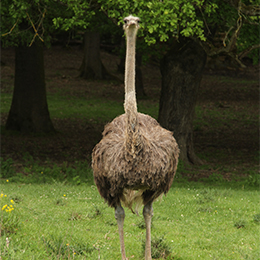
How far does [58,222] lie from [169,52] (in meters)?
6.62

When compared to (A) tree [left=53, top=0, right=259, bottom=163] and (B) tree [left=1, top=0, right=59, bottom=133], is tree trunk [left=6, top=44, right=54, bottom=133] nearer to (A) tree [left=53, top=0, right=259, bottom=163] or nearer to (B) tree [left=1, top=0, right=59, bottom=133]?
(B) tree [left=1, top=0, right=59, bottom=133]

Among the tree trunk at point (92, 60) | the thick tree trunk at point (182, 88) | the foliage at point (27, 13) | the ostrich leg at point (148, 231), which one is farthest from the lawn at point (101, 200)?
the tree trunk at point (92, 60)

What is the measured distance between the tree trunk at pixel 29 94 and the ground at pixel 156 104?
45 centimetres

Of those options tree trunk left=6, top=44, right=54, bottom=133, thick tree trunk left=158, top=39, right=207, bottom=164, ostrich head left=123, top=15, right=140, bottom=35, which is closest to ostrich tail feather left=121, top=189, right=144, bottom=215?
ostrich head left=123, top=15, right=140, bottom=35

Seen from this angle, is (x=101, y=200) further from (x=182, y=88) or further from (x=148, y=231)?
(x=182, y=88)

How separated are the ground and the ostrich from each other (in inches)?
233

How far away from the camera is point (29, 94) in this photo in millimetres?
14719

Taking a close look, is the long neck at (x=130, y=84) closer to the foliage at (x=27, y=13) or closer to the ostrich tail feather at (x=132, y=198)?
the ostrich tail feather at (x=132, y=198)

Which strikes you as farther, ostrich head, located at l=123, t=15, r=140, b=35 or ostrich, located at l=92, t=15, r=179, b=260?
ostrich, located at l=92, t=15, r=179, b=260

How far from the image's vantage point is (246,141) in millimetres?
16062

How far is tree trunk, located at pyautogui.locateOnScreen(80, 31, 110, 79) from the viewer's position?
90.2ft

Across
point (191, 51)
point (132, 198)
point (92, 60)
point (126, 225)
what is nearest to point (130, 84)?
point (132, 198)

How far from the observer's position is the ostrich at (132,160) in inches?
190

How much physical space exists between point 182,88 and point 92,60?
17.0 meters
